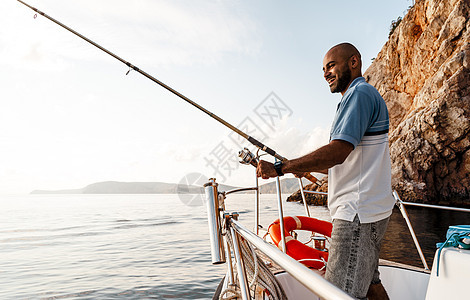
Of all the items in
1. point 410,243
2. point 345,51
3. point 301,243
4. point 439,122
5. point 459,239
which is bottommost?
point 410,243

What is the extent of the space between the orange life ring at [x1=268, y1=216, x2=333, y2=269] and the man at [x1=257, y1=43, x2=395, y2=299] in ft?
3.55

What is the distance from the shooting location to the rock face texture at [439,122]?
898 inches

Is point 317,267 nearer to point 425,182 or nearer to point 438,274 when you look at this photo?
point 438,274

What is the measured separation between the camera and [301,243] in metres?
3.05

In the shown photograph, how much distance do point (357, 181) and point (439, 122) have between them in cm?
2584

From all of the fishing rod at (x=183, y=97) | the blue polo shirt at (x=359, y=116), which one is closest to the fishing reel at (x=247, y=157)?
the fishing rod at (x=183, y=97)

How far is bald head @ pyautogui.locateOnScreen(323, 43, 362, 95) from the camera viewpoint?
1.99 m

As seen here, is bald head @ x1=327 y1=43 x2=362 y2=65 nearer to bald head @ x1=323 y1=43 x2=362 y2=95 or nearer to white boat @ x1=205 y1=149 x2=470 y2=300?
bald head @ x1=323 y1=43 x2=362 y2=95

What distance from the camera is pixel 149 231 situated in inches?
620

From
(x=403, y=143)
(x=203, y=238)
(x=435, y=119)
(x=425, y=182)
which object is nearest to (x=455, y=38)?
(x=435, y=119)

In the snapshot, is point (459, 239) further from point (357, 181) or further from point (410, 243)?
point (410, 243)

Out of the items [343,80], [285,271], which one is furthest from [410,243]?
[343,80]

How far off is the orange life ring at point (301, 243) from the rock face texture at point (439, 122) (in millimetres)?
23046

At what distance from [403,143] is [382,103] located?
26.4 m
